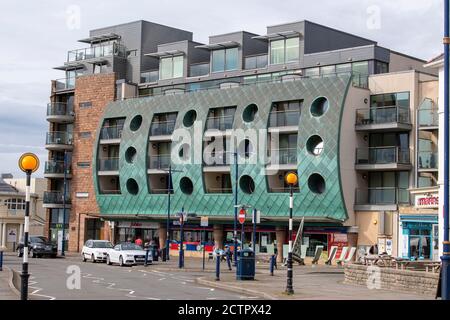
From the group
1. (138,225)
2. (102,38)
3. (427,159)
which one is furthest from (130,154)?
(427,159)

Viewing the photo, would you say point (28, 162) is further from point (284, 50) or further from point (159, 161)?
point (159, 161)

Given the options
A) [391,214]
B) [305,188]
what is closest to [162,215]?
[305,188]

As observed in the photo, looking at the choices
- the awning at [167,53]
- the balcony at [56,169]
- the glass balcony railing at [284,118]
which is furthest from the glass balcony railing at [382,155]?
the balcony at [56,169]

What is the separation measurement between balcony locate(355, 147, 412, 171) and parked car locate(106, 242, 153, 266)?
54.1 ft

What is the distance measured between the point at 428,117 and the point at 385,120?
283cm

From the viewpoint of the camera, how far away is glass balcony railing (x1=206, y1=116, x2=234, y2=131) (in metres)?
61.6

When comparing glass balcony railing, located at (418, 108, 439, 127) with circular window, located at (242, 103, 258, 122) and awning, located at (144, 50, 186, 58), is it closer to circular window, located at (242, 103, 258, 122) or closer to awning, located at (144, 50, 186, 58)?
circular window, located at (242, 103, 258, 122)

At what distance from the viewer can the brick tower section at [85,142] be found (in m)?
73.3

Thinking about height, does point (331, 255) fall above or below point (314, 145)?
below

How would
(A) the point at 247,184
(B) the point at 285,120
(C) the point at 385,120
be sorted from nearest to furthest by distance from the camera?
(C) the point at 385,120 < (B) the point at 285,120 < (A) the point at 247,184

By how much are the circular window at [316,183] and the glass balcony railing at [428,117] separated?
792cm

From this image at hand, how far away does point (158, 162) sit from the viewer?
67188 mm
